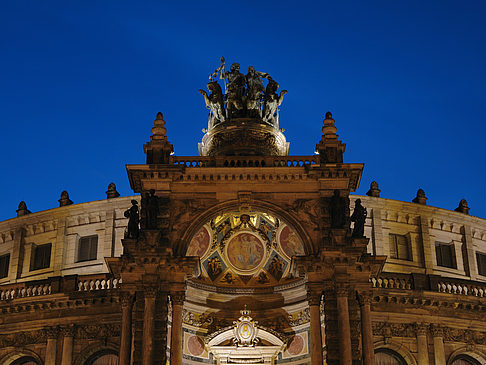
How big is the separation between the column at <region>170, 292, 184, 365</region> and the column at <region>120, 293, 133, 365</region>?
5.36ft

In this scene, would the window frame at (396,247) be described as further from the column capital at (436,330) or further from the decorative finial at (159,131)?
the decorative finial at (159,131)

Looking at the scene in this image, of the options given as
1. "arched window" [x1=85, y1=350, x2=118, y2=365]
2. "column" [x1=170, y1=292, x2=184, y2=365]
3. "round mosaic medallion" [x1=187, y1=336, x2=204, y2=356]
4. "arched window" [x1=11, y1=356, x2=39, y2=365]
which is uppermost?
"arched window" [x1=11, y1=356, x2=39, y2=365]

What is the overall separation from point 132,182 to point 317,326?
995cm

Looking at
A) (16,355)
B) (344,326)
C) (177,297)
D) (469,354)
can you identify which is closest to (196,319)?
(177,297)

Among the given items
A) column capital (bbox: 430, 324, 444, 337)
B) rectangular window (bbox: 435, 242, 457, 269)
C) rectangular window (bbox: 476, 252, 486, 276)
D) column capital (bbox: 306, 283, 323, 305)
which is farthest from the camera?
rectangular window (bbox: 476, 252, 486, 276)

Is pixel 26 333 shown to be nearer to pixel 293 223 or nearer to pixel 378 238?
pixel 293 223

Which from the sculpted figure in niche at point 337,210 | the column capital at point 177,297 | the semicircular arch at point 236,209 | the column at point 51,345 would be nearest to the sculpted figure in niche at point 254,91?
the semicircular arch at point 236,209

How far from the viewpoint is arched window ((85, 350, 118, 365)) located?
42656 mm

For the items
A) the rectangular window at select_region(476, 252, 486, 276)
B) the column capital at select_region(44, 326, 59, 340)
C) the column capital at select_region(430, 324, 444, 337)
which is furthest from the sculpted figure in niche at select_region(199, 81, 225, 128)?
the rectangular window at select_region(476, 252, 486, 276)

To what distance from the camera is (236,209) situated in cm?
3606

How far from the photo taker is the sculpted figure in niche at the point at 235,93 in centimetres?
4231

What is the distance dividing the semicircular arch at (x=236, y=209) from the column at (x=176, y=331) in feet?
6.11

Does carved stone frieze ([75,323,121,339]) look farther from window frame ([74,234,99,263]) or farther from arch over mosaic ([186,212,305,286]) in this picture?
window frame ([74,234,99,263])

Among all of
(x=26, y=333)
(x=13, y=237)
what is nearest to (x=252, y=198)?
(x=26, y=333)
